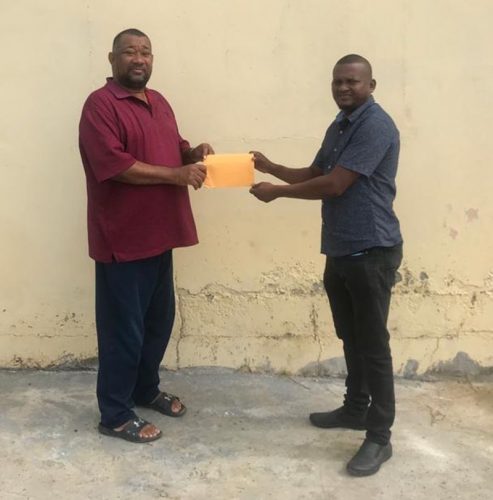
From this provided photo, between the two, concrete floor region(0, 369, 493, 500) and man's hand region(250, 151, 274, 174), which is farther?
man's hand region(250, 151, 274, 174)

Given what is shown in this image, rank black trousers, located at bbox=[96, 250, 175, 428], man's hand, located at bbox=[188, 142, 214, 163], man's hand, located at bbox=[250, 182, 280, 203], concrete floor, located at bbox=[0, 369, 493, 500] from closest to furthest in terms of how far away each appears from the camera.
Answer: concrete floor, located at bbox=[0, 369, 493, 500] → man's hand, located at bbox=[250, 182, 280, 203] → black trousers, located at bbox=[96, 250, 175, 428] → man's hand, located at bbox=[188, 142, 214, 163]

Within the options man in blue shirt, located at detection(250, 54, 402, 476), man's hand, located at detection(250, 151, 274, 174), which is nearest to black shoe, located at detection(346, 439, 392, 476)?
man in blue shirt, located at detection(250, 54, 402, 476)

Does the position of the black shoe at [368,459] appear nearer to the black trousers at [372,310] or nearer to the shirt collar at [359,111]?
the black trousers at [372,310]

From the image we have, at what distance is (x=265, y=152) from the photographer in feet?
12.2

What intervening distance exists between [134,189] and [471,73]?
6.34 feet

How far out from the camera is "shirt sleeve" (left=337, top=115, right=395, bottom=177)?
2707mm

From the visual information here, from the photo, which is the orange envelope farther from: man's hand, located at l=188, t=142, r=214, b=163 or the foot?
the foot

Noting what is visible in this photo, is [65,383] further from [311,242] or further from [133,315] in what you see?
[311,242]

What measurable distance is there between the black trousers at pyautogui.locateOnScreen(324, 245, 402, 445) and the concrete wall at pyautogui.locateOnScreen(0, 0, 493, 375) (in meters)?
0.72

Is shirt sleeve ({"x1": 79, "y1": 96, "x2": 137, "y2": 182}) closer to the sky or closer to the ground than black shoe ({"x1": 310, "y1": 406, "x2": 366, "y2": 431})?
closer to the sky

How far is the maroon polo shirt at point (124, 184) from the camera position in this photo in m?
2.93

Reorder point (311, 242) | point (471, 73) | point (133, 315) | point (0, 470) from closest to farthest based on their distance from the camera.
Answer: point (0, 470), point (133, 315), point (471, 73), point (311, 242)

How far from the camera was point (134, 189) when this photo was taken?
10.00 ft

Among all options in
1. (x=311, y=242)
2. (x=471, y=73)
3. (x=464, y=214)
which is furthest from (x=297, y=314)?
(x=471, y=73)
